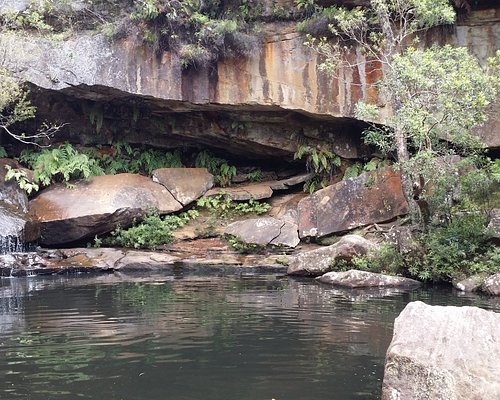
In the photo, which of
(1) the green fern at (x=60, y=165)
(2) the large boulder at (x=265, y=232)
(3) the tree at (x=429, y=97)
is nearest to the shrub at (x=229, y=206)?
(2) the large boulder at (x=265, y=232)

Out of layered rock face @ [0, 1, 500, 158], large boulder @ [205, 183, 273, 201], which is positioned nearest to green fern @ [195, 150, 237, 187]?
large boulder @ [205, 183, 273, 201]

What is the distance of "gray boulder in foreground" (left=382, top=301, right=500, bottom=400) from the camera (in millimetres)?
4160

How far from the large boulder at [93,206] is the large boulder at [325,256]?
5.75 metres

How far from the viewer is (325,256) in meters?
14.4

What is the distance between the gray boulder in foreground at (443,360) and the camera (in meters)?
4.16

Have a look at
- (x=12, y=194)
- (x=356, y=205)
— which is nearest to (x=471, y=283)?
Answer: (x=356, y=205)

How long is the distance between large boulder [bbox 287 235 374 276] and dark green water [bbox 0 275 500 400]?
1.36 m

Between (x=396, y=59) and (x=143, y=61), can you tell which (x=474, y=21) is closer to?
(x=396, y=59)

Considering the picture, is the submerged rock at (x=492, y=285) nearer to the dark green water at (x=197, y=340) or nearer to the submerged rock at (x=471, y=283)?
the submerged rock at (x=471, y=283)

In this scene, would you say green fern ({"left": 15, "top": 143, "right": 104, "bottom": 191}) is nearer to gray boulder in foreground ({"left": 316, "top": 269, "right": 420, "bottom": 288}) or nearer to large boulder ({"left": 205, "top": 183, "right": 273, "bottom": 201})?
large boulder ({"left": 205, "top": 183, "right": 273, "bottom": 201})

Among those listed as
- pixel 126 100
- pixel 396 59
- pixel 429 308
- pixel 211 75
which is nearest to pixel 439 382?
pixel 429 308

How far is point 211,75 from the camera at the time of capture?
17938 millimetres

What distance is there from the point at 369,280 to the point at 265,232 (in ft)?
15.8

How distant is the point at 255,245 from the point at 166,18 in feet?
25.9
